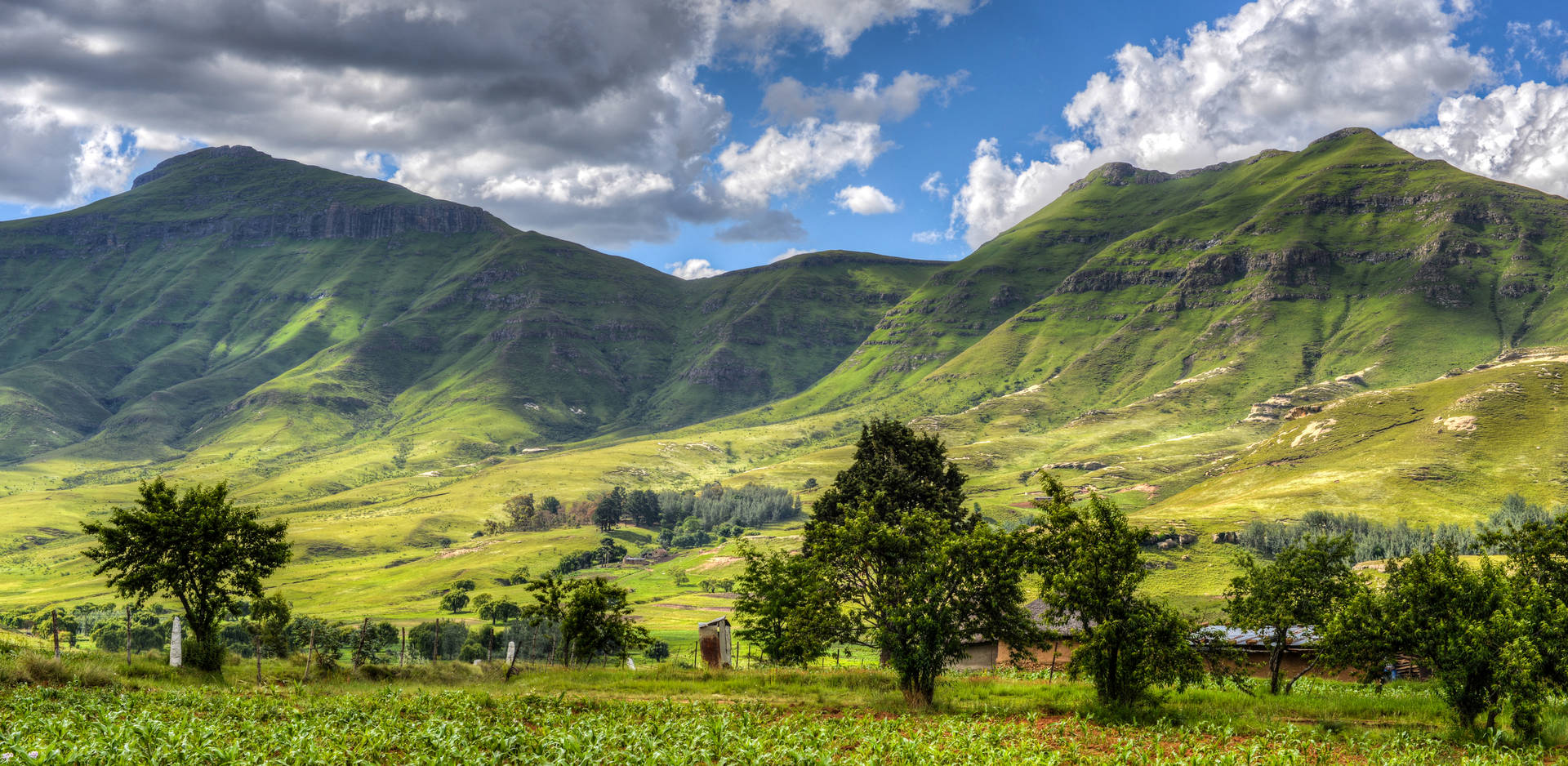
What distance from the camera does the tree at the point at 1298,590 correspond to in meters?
40.9

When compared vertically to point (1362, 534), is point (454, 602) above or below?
below

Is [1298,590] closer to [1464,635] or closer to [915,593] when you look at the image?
[1464,635]

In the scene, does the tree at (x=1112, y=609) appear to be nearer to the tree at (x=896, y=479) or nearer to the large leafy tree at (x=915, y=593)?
the large leafy tree at (x=915, y=593)

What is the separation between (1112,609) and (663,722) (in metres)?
18.1

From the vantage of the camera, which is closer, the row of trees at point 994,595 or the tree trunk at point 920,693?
the row of trees at point 994,595

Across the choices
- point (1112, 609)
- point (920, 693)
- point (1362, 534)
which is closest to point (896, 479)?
point (920, 693)

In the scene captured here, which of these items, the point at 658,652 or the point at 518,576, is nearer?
the point at 658,652

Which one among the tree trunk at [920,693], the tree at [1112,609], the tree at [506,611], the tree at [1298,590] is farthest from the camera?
the tree at [506,611]

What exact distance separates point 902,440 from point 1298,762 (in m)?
41.9

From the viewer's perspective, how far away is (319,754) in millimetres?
19641

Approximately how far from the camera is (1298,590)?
41.8 m

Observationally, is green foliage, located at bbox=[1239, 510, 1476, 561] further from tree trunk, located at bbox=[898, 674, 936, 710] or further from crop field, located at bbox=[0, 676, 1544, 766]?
crop field, located at bbox=[0, 676, 1544, 766]

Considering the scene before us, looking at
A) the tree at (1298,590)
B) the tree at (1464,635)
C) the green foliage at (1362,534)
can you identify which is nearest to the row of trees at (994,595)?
the tree at (1298,590)

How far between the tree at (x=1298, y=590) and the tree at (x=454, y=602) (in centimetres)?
13478
